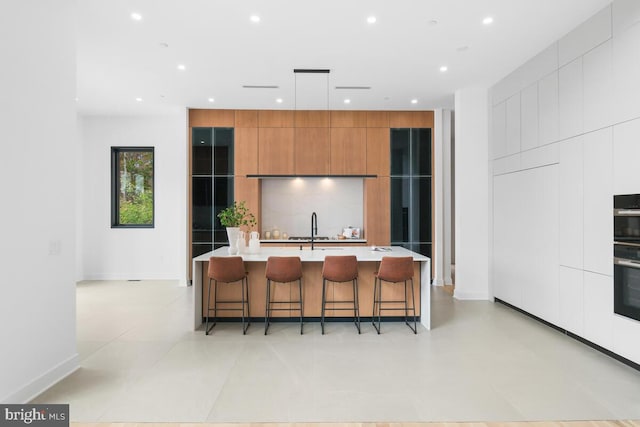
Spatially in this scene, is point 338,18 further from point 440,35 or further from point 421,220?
point 421,220

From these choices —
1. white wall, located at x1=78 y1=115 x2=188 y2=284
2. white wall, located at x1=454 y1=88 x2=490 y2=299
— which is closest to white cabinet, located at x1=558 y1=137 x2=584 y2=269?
white wall, located at x1=454 y1=88 x2=490 y2=299

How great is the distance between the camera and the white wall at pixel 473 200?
559 cm

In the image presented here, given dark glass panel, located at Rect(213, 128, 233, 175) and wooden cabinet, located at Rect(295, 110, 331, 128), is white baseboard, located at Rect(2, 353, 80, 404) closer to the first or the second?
dark glass panel, located at Rect(213, 128, 233, 175)

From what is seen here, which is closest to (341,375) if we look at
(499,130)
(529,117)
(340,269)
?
(340,269)

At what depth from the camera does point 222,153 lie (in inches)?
265

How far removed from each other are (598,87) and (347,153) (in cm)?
392

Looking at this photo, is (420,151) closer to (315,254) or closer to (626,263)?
(315,254)

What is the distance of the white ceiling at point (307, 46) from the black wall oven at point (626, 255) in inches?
74.5

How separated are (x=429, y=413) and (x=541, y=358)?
1.63 metres

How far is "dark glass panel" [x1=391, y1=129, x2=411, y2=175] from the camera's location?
680cm

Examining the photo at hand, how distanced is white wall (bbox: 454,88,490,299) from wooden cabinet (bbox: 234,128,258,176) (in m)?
3.52

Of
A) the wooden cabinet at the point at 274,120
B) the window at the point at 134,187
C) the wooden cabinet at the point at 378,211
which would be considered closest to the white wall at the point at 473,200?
the wooden cabinet at the point at 378,211

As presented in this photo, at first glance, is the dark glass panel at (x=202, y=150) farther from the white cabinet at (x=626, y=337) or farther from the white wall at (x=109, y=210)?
the white cabinet at (x=626, y=337)

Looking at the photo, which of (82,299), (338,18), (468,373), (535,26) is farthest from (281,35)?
(82,299)
